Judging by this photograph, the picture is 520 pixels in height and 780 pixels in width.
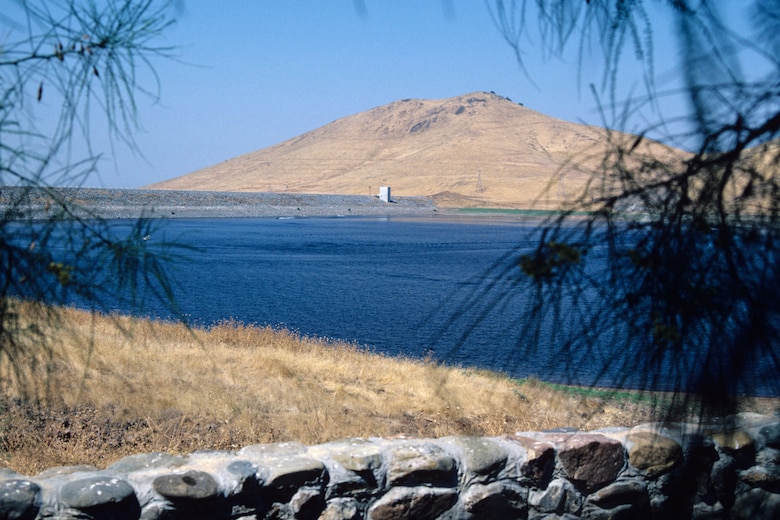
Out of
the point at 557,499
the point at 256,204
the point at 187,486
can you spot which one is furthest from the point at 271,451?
the point at 256,204

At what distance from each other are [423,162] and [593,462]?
147 metres

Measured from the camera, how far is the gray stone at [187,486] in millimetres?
3375

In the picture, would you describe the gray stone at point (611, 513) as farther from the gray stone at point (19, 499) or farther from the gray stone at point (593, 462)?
the gray stone at point (19, 499)

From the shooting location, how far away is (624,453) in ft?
13.5

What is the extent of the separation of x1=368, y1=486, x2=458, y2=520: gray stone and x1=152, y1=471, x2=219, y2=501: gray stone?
0.88 m

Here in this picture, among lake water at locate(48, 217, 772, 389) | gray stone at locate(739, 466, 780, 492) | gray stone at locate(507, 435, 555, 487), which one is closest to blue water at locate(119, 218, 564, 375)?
lake water at locate(48, 217, 772, 389)

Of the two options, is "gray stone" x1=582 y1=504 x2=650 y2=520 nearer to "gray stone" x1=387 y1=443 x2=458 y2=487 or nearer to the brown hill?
"gray stone" x1=387 y1=443 x2=458 y2=487

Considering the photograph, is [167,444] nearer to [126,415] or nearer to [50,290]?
[126,415]

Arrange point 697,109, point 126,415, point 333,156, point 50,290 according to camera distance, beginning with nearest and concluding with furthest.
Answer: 1. point 697,109
2. point 50,290
3. point 126,415
4. point 333,156

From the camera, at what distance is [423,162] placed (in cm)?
14938

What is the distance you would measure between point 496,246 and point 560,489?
44572 mm

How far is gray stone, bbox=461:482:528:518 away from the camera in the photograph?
3.94m

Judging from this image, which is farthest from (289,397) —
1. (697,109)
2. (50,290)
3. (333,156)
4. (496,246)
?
(333,156)

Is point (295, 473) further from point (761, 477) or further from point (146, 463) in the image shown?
point (761, 477)
